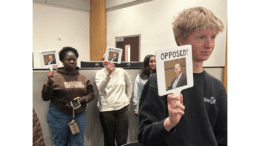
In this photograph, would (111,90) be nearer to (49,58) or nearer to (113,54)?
(113,54)

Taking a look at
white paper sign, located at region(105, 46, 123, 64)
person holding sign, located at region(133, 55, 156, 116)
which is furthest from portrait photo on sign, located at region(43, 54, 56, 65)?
person holding sign, located at region(133, 55, 156, 116)

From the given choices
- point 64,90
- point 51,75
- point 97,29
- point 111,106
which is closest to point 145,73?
point 111,106

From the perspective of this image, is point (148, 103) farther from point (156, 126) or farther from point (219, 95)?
point (219, 95)

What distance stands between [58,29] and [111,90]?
5140 mm

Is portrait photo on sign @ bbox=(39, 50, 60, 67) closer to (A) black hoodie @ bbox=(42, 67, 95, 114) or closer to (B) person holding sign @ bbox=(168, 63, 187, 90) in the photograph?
(A) black hoodie @ bbox=(42, 67, 95, 114)

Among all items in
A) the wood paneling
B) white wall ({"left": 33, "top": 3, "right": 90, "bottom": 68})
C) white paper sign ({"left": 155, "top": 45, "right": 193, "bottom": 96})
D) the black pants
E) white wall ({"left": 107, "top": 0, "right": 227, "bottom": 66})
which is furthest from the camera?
the wood paneling

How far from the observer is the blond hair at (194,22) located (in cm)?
68

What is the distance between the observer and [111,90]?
2.70 metres

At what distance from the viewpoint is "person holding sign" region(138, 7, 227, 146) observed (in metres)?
0.69

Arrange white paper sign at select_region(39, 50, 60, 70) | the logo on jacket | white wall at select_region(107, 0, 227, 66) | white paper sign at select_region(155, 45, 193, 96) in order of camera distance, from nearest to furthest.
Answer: white paper sign at select_region(155, 45, 193, 96)
the logo on jacket
white paper sign at select_region(39, 50, 60, 70)
white wall at select_region(107, 0, 227, 66)

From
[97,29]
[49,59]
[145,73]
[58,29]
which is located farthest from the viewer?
[97,29]

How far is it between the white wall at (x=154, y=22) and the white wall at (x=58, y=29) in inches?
39.4

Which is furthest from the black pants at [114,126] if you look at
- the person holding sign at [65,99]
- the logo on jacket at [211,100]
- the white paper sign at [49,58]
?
the logo on jacket at [211,100]
